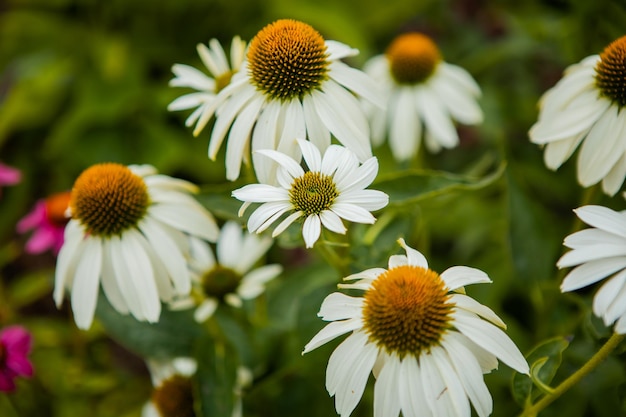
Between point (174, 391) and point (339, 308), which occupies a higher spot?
point (339, 308)

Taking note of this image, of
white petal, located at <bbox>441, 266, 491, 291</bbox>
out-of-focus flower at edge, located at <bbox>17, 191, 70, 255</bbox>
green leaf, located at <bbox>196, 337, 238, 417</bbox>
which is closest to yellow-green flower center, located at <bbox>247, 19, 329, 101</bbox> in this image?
white petal, located at <bbox>441, 266, 491, 291</bbox>

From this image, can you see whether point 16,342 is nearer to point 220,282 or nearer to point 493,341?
point 220,282

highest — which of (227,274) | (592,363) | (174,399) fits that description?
(592,363)

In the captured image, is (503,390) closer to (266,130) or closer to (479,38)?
(266,130)

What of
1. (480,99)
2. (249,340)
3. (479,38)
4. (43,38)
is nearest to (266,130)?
(249,340)

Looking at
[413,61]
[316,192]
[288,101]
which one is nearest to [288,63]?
[288,101]

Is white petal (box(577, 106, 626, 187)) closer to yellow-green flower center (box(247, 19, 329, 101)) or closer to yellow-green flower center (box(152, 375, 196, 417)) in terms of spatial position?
yellow-green flower center (box(247, 19, 329, 101))
